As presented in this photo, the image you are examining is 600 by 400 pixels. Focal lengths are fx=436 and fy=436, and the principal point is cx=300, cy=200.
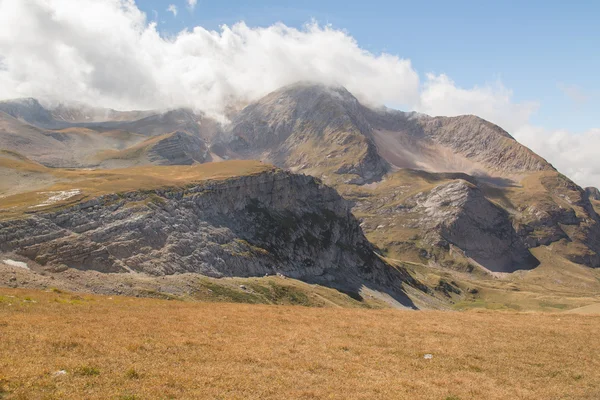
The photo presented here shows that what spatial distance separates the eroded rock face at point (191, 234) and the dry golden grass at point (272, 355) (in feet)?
187

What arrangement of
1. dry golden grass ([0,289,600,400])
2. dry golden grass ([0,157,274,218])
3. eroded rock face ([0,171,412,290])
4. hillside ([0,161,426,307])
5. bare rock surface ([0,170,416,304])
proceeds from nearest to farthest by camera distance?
dry golden grass ([0,289,600,400])
bare rock surface ([0,170,416,304])
eroded rock face ([0,171,412,290])
hillside ([0,161,426,307])
dry golden grass ([0,157,274,218])

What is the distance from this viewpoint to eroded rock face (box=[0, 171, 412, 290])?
3880 inches

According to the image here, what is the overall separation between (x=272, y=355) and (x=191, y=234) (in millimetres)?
104784

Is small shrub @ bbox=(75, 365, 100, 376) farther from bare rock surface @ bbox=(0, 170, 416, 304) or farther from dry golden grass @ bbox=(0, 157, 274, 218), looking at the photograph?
dry golden grass @ bbox=(0, 157, 274, 218)

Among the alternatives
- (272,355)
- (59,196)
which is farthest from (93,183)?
(272,355)

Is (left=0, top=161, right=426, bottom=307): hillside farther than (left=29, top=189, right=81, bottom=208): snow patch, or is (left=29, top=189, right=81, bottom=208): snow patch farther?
(left=29, top=189, right=81, bottom=208): snow patch

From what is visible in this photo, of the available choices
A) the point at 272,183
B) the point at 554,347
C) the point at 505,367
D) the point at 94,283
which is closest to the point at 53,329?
the point at 505,367

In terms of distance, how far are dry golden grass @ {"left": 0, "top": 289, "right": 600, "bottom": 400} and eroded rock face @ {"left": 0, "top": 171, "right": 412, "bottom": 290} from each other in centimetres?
5707

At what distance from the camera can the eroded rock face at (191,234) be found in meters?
98.6

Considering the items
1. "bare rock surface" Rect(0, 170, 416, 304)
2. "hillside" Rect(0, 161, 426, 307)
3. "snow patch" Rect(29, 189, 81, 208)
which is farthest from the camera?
"snow patch" Rect(29, 189, 81, 208)

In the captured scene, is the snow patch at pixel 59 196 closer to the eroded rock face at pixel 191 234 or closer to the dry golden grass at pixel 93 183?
the dry golden grass at pixel 93 183

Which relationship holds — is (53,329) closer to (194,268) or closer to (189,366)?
(189,366)

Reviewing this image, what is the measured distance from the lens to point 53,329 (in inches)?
1172

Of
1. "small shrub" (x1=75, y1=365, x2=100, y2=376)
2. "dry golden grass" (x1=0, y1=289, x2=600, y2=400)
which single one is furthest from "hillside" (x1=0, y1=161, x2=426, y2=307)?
"small shrub" (x1=75, y1=365, x2=100, y2=376)
